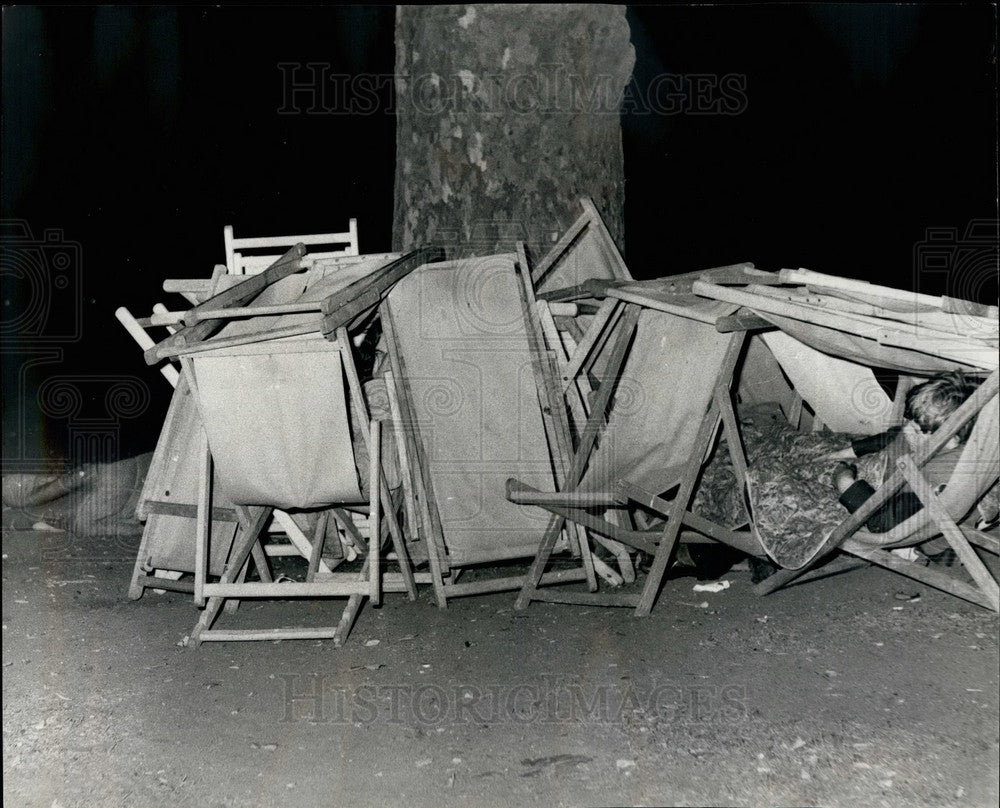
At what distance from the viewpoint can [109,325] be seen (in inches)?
385

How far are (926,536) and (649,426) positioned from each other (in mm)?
1292

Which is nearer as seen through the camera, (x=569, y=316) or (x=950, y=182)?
(x=569, y=316)

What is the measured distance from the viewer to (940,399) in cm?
376

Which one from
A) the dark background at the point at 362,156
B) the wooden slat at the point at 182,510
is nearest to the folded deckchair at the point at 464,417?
the wooden slat at the point at 182,510

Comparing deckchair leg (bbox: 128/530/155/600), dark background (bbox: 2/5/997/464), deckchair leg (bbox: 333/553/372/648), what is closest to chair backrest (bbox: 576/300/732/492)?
deckchair leg (bbox: 333/553/372/648)

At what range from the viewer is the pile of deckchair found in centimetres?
384

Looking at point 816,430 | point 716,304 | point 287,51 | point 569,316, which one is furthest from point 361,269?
point 287,51

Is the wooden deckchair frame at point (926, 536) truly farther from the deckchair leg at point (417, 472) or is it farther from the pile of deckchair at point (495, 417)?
the deckchair leg at point (417, 472)

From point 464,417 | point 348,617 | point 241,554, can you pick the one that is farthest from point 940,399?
point 241,554

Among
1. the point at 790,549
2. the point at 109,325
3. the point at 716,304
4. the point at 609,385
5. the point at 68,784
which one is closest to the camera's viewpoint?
the point at 68,784

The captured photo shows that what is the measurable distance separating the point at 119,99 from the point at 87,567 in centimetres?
556

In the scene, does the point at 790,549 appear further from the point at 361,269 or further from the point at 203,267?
the point at 203,267

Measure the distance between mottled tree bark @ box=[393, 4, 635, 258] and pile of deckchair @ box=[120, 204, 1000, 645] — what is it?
0.51 m

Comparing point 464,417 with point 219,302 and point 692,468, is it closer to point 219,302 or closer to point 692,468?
point 692,468
